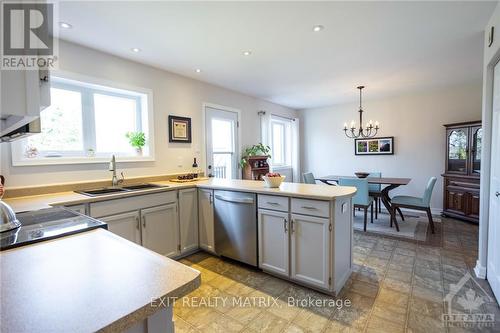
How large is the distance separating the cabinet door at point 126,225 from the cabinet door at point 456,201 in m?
4.96

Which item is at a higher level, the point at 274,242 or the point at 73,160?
the point at 73,160

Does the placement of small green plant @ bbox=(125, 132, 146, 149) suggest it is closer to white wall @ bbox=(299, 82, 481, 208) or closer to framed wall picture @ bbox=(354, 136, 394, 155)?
white wall @ bbox=(299, 82, 481, 208)

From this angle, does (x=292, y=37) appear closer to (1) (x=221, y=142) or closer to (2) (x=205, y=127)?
(2) (x=205, y=127)

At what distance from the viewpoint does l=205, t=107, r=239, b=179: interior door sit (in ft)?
13.0

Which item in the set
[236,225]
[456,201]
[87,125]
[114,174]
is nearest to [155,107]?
[87,125]

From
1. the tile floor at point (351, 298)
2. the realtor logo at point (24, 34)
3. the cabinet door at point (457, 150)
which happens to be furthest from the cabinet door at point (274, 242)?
the cabinet door at point (457, 150)

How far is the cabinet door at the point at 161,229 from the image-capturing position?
248cm

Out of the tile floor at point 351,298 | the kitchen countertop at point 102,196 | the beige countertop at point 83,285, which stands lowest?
the tile floor at point 351,298

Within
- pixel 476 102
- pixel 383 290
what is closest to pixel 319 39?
pixel 383 290

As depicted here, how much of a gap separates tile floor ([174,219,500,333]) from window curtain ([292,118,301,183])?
11.0 ft

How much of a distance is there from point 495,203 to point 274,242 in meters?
1.90

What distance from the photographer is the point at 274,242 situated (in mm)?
2309


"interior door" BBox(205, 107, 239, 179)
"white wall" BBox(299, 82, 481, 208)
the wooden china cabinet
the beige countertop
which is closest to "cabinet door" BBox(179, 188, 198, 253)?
"interior door" BBox(205, 107, 239, 179)

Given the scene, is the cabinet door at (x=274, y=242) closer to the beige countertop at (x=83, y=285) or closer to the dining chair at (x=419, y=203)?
the beige countertop at (x=83, y=285)
